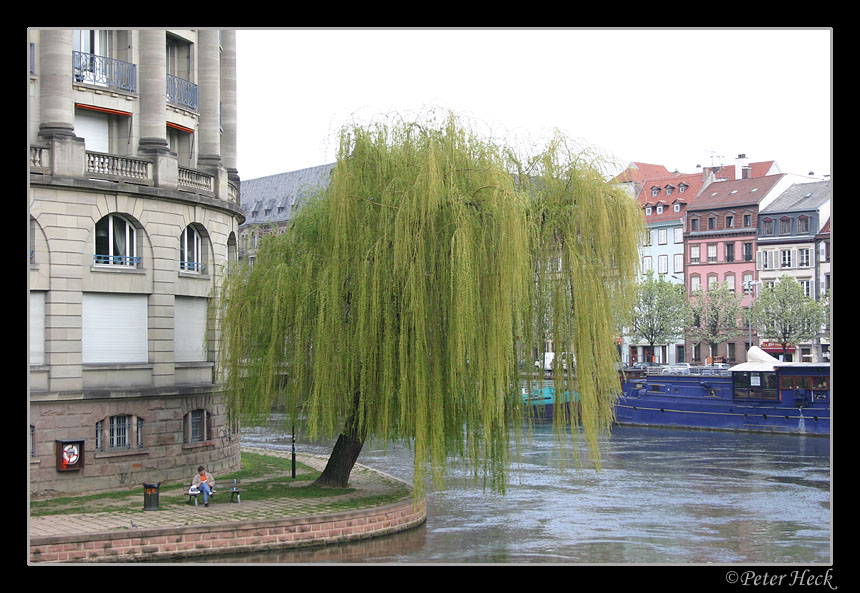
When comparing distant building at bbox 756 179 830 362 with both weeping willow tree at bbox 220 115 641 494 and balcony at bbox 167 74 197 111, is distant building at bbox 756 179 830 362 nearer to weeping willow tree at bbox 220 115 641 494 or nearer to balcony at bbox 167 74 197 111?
weeping willow tree at bbox 220 115 641 494

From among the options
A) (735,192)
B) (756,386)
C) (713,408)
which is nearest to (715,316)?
(735,192)

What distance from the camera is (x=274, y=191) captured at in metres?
115

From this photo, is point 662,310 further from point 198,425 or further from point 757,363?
point 198,425

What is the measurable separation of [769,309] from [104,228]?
54.2 metres

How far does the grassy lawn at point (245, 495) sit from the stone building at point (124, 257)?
76cm

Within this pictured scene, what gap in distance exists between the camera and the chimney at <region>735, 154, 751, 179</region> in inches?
3460

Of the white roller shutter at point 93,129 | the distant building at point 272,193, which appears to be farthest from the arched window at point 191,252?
the distant building at point 272,193

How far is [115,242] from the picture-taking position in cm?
2667

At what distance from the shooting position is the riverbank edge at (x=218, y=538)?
18781 millimetres

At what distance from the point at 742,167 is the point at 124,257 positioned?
71.0m

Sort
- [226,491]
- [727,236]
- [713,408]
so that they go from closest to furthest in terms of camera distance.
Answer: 1. [226,491]
2. [713,408]
3. [727,236]
